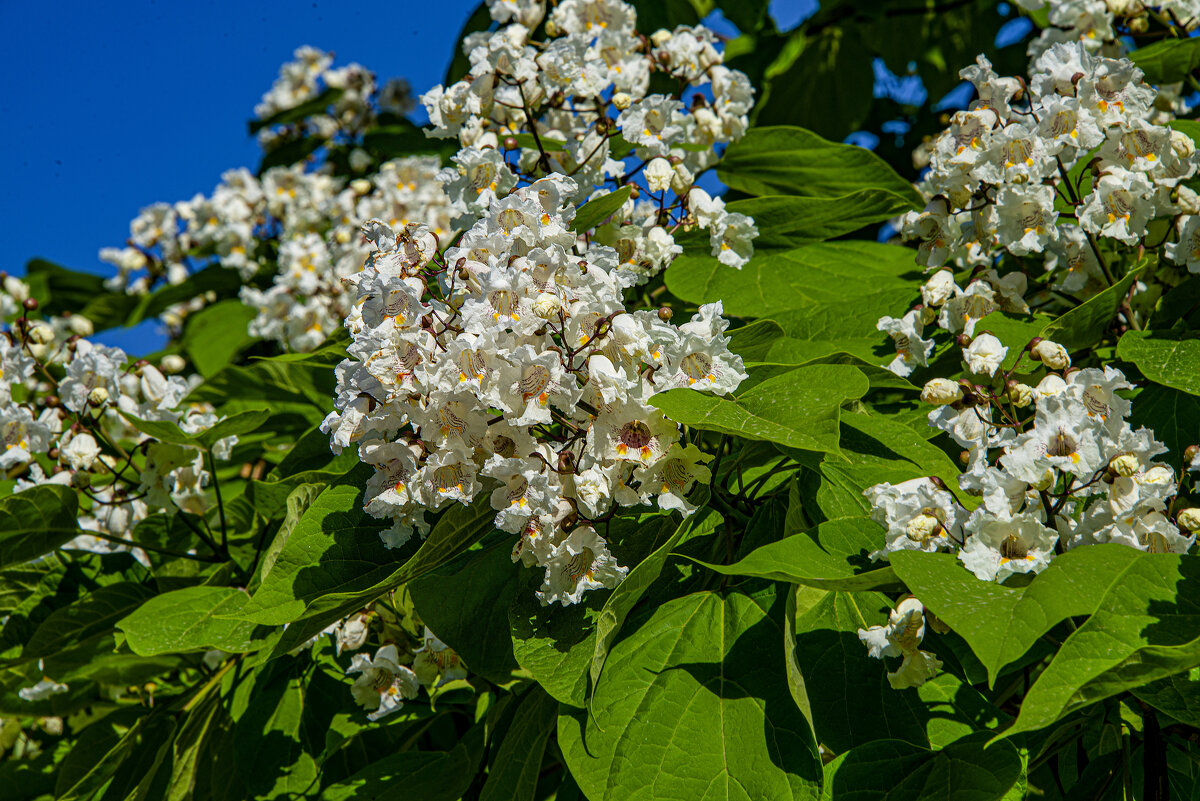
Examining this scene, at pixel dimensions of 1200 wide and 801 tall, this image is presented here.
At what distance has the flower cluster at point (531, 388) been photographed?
4.33 feet

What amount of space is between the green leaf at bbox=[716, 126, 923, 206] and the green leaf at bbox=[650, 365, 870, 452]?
3.94 feet

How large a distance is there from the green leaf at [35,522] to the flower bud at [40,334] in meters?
0.53

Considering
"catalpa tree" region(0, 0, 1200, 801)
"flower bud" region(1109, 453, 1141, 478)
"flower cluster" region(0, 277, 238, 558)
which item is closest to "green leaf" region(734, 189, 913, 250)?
"catalpa tree" region(0, 0, 1200, 801)

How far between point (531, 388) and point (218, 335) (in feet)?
10.4

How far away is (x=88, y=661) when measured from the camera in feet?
7.60

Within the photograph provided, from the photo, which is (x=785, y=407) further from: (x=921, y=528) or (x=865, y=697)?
(x=865, y=697)

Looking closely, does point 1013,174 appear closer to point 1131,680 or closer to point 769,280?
point 769,280

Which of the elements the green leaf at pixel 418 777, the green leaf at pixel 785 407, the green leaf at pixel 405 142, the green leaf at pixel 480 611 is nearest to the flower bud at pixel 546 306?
the green leaf at pixel 785 407

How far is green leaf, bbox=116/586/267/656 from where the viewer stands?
1603 millimetres

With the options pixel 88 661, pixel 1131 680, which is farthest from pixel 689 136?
pixel 88 661

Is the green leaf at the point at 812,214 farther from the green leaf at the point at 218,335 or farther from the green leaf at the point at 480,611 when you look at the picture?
the green leaf at the point at 218,335

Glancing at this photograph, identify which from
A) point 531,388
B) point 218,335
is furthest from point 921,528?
point 218,335

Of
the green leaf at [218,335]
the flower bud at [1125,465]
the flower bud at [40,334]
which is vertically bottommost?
the flower bud at [1125,465]

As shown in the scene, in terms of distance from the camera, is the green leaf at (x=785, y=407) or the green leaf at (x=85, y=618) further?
the green leaf at (x=85, y=618)
